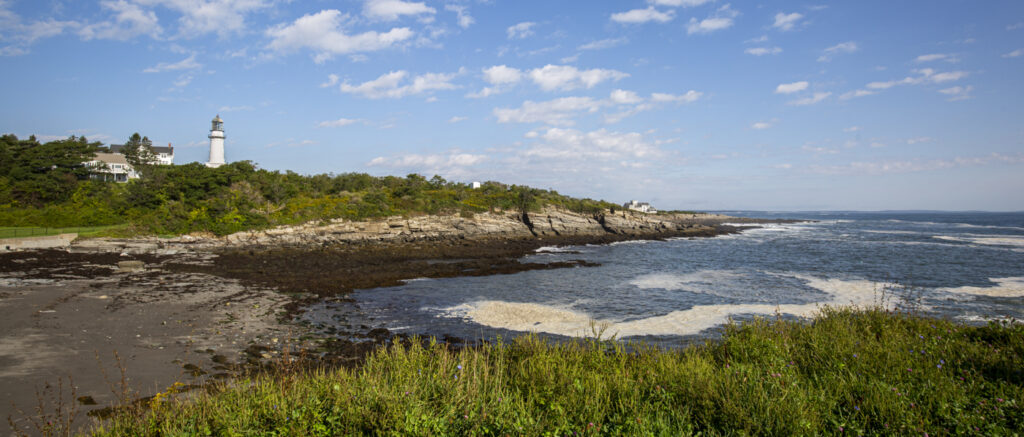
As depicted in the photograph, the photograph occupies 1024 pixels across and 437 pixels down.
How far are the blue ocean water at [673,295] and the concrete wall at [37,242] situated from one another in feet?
70.8

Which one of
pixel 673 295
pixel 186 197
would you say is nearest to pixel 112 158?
pixel 186 197

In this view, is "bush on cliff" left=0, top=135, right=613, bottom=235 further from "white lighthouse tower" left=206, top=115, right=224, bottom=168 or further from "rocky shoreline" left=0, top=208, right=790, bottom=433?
"white lighthouse tower" left=206, top=115, right=224, bottom=168

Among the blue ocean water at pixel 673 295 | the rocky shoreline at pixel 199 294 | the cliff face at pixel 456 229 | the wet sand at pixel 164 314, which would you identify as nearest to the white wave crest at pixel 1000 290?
the blue ocean water at pixel 673 295

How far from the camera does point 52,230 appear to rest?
93.1 feet

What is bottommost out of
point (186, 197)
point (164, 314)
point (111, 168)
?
point (164, 314)

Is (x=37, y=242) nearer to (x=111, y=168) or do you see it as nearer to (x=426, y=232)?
(x=426, y=232)

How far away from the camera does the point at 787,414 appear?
14.1 ft

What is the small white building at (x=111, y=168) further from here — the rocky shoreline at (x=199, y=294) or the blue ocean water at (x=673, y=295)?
the blue ocean water at (x=673, y=295)

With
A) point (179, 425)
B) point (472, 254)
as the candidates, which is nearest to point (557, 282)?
point (472, 254)

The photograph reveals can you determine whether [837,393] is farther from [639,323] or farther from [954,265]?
[954,265]

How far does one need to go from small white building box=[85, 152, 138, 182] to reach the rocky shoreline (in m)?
27.2

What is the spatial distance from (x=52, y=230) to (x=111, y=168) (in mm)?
29981

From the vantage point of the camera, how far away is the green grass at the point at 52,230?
26.3m

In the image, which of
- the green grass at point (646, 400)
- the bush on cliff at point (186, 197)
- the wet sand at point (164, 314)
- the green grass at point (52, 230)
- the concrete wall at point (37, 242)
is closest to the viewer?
the green grass at point (646, 400)
